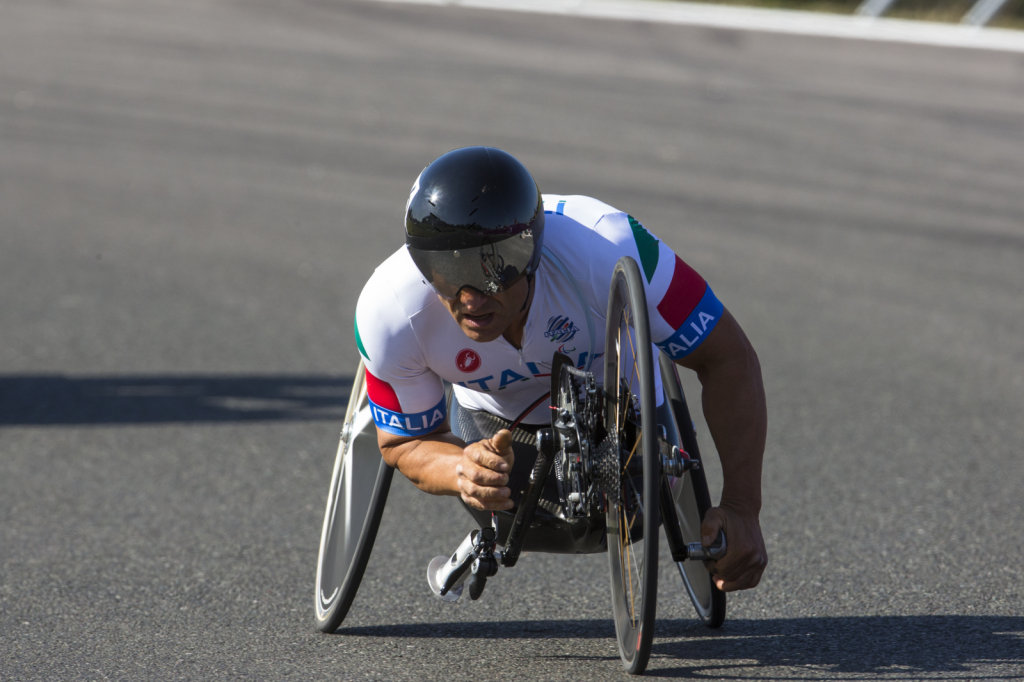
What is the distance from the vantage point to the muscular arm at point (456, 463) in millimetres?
3162

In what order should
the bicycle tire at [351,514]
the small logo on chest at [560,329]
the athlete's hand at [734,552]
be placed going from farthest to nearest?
the bicycle tire at [351,514]
the small logo on chest at [560,329]
the athlete's hand at [734,552]

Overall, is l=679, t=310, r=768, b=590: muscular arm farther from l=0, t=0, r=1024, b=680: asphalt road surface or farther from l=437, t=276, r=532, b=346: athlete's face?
l=0, t=0, r=1024, b=680: asphalt road surface

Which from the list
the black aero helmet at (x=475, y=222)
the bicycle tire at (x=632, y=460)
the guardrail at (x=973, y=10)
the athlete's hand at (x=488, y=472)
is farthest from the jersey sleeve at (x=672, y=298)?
the guardrail at (x=973, y=10)

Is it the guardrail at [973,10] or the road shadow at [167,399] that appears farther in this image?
the guardrail at [973,10]

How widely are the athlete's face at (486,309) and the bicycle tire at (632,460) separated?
231mm

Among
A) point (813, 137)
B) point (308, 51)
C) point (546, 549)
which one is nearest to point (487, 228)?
point (546, 549)

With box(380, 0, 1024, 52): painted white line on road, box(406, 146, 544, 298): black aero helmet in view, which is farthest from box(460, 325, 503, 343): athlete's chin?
box(380, 0, 1024, 52): painted white line on road

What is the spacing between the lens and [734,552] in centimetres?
312

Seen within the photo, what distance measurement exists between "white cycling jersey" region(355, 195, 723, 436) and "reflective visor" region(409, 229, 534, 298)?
0.19 metres

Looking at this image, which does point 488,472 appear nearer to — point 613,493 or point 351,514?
point 613,493

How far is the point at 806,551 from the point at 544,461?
1721mm

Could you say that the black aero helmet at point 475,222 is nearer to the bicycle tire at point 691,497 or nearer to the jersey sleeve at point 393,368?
the jersey sleeve at point 393,368

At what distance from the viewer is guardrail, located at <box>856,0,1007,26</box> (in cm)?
1667

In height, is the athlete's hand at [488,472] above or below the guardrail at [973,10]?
above
